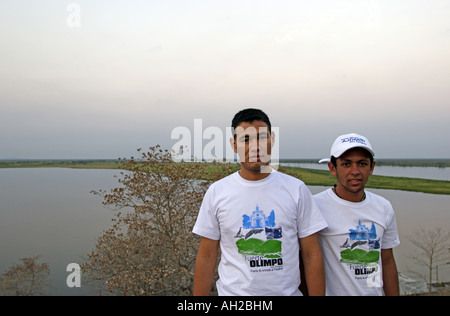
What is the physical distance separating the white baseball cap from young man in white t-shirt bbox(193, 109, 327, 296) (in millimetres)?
510

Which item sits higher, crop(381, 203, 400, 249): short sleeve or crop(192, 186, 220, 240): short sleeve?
crop(192, 186, 220, 240): short sleeve

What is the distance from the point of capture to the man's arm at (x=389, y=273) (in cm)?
257

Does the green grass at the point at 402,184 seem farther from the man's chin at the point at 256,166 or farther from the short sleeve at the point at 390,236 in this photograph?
the man's chin at the point at 256,166

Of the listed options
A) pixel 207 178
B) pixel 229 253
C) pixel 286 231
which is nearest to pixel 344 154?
pixel 286 231

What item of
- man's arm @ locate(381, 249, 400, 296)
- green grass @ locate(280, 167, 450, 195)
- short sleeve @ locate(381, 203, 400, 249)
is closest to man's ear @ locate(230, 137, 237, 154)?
short sleeve @ locate(381, 203, 400, 249)

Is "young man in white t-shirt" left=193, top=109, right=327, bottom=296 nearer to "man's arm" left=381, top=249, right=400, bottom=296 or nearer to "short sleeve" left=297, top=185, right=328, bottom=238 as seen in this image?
"short sleeve" left=297, top=185, right=328, bottom=238

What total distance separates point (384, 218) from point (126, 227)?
711cm

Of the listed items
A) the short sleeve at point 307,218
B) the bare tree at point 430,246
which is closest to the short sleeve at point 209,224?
the short sleeve at point 307,218

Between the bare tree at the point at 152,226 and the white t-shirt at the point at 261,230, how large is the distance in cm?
546

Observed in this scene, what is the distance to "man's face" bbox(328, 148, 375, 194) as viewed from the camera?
8.07 feet
